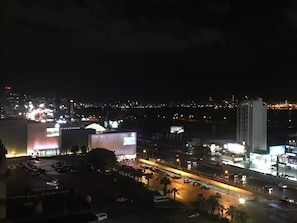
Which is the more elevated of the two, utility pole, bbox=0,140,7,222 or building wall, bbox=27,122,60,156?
utility pole, bbox=0,140,7,222

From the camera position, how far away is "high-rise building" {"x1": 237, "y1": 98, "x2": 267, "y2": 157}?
1511cm

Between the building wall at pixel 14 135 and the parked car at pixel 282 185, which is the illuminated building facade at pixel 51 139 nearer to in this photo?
the building wall at pixel 14 135

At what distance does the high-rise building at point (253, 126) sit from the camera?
49.6 feet

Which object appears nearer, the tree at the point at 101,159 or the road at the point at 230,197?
the road at the point at 230,197

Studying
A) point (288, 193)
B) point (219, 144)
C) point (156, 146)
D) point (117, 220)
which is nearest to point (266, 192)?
point (288, 193)

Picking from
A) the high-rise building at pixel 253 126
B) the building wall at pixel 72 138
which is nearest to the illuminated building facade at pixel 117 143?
the building wall at pixel 72 138

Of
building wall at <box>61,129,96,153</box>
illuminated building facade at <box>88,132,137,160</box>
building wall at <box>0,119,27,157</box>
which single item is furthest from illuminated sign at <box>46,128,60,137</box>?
illuminated building facade at <box>88,132,137,160</box>

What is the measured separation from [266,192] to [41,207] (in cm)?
872

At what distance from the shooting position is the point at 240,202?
8.77 meters

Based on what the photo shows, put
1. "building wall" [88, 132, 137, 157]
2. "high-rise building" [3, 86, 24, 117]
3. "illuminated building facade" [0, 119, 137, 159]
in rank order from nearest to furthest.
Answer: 1. "illuminated building facade" [0, 119, 137, 159]
2. "building wall" [88, 132, 137, 157]
3. "high-rise building" [3, 86, 24, 117]

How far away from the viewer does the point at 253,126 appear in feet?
50.1

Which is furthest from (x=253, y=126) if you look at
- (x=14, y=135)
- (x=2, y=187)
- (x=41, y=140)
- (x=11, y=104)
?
(x=11, y=104)

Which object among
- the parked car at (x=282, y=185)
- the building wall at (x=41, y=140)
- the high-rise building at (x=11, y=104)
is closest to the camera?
the parked car at (x=282, y=185)

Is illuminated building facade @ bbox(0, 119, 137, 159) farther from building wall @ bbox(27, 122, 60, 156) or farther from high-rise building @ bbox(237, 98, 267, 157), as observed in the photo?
high-rise building @ bbox(237, 98, 267, 157)
